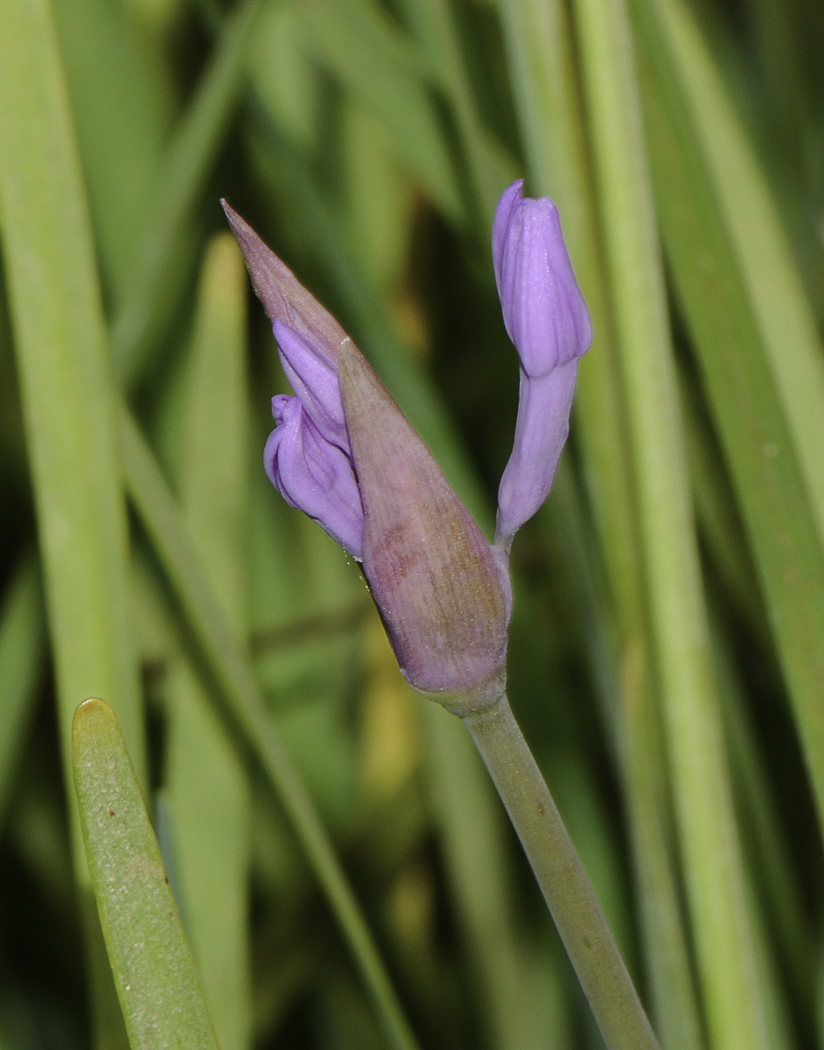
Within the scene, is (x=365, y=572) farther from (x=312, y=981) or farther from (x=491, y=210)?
(x=312, y=981)

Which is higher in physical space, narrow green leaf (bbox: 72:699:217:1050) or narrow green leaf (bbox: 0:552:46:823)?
narrow green leaf (bbox: 0:552:46:823)

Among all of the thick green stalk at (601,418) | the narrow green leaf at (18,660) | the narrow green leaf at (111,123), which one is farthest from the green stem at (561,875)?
the narrow green leaf at (111,123)

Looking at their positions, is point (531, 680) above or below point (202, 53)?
below

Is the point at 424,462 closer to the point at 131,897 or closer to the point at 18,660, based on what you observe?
the point at 131,897

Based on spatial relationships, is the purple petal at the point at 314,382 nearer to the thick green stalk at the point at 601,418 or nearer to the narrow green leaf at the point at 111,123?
the thick green stalk at the point at 601,418

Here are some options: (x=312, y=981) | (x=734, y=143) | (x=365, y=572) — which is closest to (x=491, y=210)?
(x=734, y=143)

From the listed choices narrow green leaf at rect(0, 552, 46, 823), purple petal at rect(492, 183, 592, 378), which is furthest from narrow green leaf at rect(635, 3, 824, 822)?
narrow green leaf at rect(0, 552, 46, 823)

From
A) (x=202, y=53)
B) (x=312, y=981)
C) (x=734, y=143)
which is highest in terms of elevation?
(x=202, y=53)

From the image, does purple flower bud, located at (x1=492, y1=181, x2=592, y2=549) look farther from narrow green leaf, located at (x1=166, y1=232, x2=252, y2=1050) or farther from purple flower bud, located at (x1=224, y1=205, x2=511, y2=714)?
narrow green leaf, located at (x1=166, y1=232, x2=252, y2=1050)
